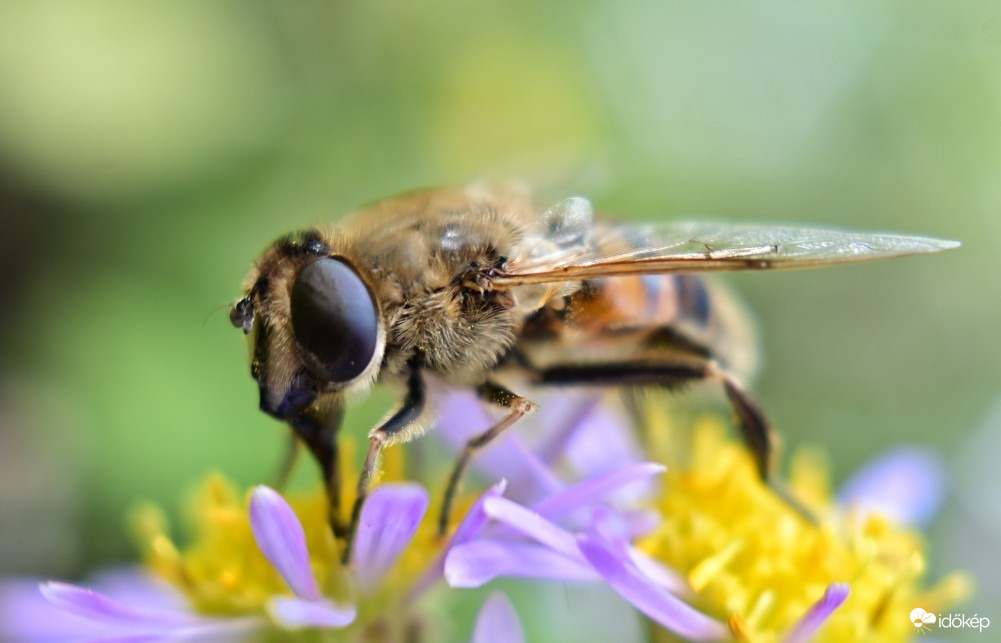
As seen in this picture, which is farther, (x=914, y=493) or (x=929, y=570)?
(x=929, y=570)

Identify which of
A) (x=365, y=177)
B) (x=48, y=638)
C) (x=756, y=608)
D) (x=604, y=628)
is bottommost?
(x=604, y=628)

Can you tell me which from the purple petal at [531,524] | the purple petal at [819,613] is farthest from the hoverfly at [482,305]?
the purple petal at [819,613]

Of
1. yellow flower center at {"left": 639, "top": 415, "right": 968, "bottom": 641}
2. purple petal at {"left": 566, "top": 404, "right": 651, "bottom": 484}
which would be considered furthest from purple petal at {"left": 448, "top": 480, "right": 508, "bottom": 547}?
purple petal at {"left": 566, "top": 404, "right": 651, "bottom": 484}

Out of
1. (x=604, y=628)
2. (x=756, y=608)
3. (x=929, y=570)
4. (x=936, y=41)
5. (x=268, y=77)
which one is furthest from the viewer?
(x=936, y=41)

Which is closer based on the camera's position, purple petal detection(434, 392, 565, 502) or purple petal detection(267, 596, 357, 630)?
purple petal detection(267, 596, 357, 630)

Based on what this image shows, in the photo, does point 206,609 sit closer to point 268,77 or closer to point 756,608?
point 756,608

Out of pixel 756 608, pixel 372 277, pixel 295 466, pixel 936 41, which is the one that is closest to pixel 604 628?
pixel 756 608

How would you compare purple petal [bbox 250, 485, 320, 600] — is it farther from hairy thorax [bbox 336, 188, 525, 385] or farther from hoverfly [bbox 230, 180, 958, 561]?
hairy thorax [bbox 336, 188, 525, 385]
